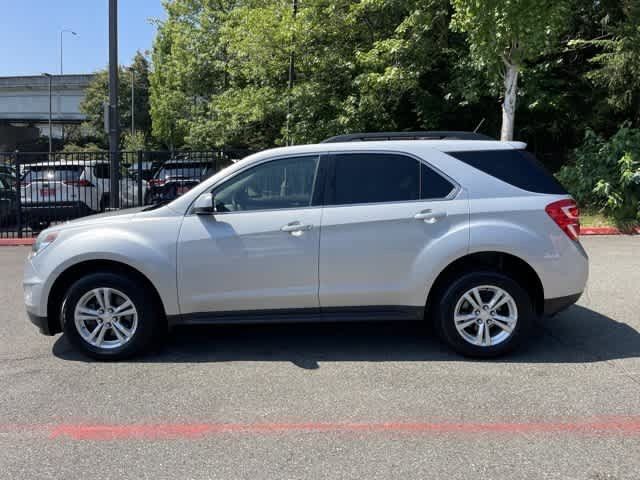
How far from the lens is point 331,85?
16719 millimetres

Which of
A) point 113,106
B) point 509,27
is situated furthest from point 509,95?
point 113,106

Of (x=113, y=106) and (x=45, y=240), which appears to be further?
(x=113, y=106)

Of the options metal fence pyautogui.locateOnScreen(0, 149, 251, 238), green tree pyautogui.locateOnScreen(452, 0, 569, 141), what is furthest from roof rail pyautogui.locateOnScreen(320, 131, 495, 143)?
green tree pyautogui.locateOnScreen(452, 0, 569, 141)

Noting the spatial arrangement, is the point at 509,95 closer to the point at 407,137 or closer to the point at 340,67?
the point at 340,67

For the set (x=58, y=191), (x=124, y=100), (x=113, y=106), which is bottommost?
(x=58, y=191)

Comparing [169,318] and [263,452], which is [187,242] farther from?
[263,452]

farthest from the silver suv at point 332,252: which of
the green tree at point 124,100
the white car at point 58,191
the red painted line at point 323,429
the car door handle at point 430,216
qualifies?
the green tree at point 124,100

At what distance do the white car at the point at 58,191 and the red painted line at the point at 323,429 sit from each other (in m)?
10.3

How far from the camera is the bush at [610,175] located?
41.2 ft

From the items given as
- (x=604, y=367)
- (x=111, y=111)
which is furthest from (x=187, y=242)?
(x=111, y=111)

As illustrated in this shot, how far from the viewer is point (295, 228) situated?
4.79 m

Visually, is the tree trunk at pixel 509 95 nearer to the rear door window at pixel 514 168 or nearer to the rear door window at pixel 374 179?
the rear door window at pixel 514 168

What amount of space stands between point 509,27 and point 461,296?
9.35 m

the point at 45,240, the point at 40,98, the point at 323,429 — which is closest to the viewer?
the point at 323,429
